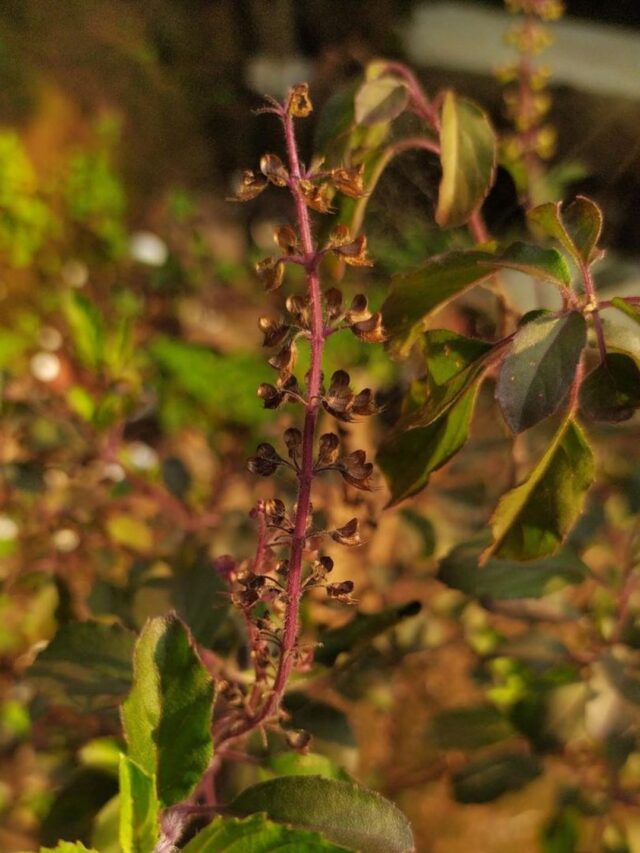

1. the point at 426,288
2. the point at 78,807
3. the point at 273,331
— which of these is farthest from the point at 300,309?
the point at 78,807

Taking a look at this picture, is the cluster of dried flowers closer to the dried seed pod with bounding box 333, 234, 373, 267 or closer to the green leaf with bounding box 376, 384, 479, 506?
the dried seed pod with bounding box 333, 234, 373, 267

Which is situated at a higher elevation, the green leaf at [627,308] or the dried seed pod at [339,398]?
the green leaf at [627,308]

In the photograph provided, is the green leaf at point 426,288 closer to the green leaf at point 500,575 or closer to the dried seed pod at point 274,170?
the dried seed pod at point 274,170

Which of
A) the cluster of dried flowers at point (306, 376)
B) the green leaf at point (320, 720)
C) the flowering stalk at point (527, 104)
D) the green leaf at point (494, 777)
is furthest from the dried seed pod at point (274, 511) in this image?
the green leaf at point (494, 777)

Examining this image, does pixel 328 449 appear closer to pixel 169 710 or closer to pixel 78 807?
pixel 169 710

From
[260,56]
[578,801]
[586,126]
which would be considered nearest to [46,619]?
[578,801]
